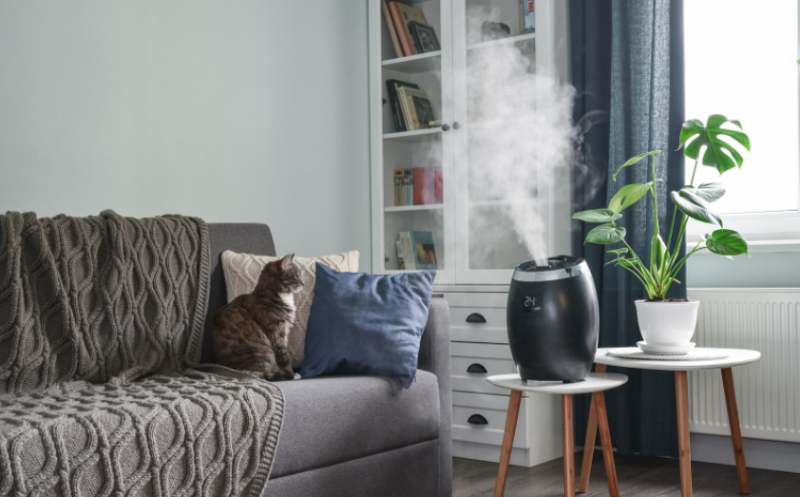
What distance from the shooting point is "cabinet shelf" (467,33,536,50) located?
11.2 ft

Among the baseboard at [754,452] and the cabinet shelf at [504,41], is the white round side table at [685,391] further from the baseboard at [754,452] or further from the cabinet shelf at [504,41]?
the cabinet shelf at [504,41]

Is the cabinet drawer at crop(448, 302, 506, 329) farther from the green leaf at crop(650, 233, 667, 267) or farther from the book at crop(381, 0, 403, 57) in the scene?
the book at crop(381, 0, 403, 57)

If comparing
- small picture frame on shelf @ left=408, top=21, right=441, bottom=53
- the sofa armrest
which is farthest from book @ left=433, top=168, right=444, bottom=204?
the sofa armrest

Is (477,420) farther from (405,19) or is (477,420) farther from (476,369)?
(405,19)

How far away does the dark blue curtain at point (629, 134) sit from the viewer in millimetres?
3246

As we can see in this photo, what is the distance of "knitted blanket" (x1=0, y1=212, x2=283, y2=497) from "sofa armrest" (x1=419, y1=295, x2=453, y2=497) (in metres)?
0.57

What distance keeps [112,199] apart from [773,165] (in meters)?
2.39

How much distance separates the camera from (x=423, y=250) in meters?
3.73

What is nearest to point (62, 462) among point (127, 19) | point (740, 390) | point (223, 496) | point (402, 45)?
point (223, 496)

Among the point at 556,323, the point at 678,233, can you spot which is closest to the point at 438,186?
the point at 678,233

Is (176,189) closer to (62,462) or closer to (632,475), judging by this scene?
(62,462)

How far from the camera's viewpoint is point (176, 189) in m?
3.25

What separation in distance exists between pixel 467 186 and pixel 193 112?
110 cm

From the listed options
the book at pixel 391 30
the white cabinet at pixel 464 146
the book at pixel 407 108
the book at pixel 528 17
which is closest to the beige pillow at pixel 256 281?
the white cabinet at pixel 464 146
